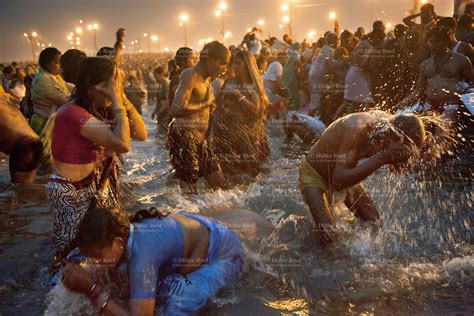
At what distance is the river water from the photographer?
3.59 metres

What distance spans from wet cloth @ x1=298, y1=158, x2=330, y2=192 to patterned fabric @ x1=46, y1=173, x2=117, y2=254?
194 centimetres

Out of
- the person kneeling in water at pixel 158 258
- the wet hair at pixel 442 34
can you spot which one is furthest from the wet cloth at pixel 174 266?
the wet hair at pixel 442 34

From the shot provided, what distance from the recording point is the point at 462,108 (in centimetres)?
694

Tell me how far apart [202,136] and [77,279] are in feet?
10.9

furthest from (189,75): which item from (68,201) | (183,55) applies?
(68,201)

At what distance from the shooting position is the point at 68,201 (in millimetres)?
3502

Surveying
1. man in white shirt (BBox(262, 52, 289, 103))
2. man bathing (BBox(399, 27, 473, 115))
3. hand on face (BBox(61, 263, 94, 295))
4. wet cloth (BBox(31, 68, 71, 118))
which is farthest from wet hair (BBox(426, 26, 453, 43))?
hand on face (BBox(61, 263, 94, 295))

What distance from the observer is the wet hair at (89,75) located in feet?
11.0

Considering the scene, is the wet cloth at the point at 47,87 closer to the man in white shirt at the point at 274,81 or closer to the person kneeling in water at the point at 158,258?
the person kneeling in water at the point at 158,258

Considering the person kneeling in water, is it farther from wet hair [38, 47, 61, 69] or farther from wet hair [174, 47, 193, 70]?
wet hair [174, 47, 193, 70]

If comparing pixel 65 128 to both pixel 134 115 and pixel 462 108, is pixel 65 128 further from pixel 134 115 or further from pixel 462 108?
pixel 462 108

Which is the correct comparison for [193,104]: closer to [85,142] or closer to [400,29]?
[85,142]

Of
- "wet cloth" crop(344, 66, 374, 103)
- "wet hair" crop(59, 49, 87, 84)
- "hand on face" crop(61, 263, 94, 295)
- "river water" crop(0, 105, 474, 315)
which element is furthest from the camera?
"wet cloth" crop(344, 66, 374, 103)

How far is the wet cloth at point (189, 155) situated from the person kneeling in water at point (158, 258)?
95.7 inches
